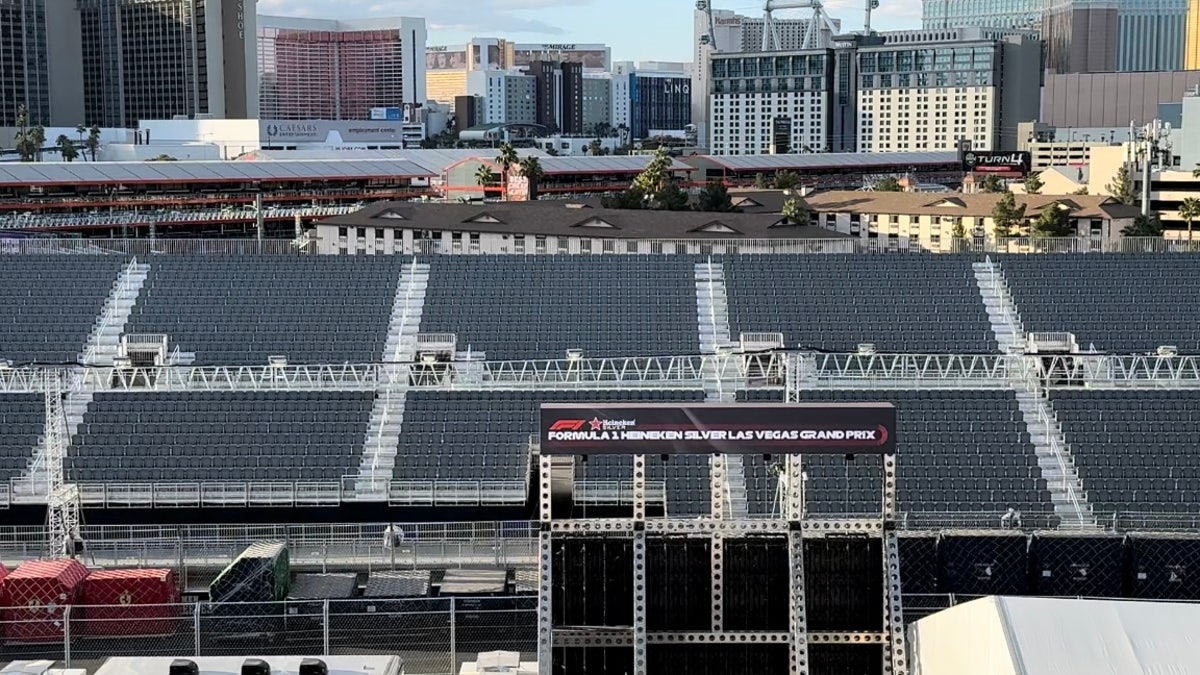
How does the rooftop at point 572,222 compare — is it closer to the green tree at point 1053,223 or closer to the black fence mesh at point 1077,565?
the green tree at point 1053,223

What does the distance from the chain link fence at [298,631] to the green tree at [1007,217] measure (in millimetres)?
67875

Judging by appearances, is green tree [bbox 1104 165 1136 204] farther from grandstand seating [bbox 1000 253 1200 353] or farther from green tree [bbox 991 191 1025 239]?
grandstand seating [bbox 1000 253 1200 353]

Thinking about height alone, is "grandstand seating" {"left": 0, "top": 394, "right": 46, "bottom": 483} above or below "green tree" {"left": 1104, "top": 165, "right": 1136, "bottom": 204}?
below

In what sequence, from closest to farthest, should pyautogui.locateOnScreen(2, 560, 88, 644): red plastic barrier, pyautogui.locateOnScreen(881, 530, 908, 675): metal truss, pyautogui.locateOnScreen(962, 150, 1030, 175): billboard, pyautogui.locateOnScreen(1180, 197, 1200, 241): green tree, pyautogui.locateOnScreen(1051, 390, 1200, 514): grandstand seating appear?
1. pyautogui.locateOnScreen(881, 530, 908, 675): metal truss
2. pyautogui.locateOnScreen(2, 560, 88, 644): red plastic barrier
3. pyautogui.locateOnScreen(1051, 390, 1200, 514): grandstand seating
4. pyautogui.locateOnScreen(1180, 197, 1200, 241): green tree
5. pyautogui.locateOnScreen(962, 150, 1030, 175): billboard

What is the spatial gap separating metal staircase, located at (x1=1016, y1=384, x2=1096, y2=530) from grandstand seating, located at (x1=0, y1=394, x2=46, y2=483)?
2530 cm

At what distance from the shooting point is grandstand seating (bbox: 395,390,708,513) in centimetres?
3616

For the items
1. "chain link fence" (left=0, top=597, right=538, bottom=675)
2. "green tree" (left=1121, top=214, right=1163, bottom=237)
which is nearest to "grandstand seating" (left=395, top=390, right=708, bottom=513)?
"chain link fence" (left=0, top=597, right=538, bottom=675)

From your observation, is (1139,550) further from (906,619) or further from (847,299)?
(847,299)

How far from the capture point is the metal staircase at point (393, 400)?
36.9 m

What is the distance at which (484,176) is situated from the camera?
371ft

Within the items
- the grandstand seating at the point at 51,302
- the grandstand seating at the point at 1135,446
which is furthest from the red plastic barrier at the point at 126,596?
the grandstand seating at the point at 1135,446

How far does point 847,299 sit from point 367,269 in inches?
598

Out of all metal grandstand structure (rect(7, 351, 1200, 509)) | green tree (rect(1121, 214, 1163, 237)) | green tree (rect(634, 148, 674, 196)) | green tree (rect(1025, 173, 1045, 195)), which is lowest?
metal grandstand structure (rect(7, 351, 1200, 509))

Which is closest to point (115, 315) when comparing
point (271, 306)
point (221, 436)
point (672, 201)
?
point (271, 306)
